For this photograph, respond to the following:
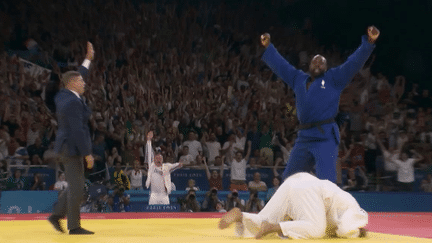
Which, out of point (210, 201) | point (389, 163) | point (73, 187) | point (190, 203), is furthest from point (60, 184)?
point (389, 163)

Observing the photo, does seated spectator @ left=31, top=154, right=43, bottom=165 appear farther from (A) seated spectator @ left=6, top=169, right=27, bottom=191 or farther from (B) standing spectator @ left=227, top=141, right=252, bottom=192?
(B) standing spectator @ left=227, top=141, right=252, bottom=192

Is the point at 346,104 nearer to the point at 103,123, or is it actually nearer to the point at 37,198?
the point at 103,123

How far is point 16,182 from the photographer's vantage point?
33.9ft

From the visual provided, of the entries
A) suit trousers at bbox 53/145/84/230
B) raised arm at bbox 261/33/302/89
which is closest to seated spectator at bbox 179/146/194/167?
raised arm at bbox 261/33/302/89

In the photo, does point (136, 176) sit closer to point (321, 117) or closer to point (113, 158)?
point (113, 158)

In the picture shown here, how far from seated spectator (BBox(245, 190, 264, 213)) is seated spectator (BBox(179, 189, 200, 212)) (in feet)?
2.83

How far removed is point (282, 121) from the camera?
1309 centimetres

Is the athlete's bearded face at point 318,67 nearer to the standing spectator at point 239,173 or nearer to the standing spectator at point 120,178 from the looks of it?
the standing spectator at point 239,173

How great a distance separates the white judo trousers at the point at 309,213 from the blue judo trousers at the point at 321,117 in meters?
0.71

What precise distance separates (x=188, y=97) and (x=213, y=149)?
1911 millimetres

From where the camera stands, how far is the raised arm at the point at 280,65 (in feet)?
19.0

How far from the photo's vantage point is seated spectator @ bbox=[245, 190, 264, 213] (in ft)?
33.7

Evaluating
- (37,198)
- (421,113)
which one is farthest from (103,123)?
(421,113)

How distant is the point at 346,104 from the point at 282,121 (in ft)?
6.28
